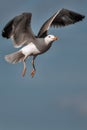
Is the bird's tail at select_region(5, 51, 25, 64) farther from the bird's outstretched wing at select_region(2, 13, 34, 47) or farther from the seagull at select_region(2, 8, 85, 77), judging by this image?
the bird's outstretched wing at select_region(2, 13, 34, 47)

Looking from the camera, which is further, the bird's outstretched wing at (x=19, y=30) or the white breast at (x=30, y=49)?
the bird's outstretched wing at (x=19, y=30)

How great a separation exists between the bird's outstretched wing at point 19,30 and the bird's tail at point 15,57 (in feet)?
1.21

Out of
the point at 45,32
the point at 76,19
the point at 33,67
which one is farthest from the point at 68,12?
the point at 33,67

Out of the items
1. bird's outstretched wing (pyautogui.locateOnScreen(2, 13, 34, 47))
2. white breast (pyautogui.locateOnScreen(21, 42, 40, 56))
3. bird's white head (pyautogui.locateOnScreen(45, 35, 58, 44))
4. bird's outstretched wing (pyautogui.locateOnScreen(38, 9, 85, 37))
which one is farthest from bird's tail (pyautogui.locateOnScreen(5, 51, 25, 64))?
bird's outstretched wing (pyautogui.locateOnScreen(38, 9, 85, 37))

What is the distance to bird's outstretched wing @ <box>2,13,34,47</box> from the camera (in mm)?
20484

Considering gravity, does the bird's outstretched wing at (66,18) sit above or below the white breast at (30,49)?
above

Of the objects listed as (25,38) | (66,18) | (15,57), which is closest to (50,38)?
(25,38)

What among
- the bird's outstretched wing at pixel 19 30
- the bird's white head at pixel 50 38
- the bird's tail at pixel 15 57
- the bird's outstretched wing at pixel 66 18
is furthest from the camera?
the bird's outstretched wing at pixel 66 18

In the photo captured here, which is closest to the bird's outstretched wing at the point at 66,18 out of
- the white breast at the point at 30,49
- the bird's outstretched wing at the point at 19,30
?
the bird's outstretched wing at the point at 19,30

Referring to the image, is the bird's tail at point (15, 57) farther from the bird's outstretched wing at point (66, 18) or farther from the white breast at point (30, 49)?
the bird's outstretched wing at point (66, 18)

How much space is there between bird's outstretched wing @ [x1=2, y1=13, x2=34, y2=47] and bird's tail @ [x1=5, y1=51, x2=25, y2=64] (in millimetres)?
368

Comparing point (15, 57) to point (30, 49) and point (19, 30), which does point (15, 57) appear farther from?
point (19, 30)

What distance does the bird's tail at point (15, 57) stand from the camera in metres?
20.9

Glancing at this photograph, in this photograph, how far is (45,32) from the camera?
2112cm
